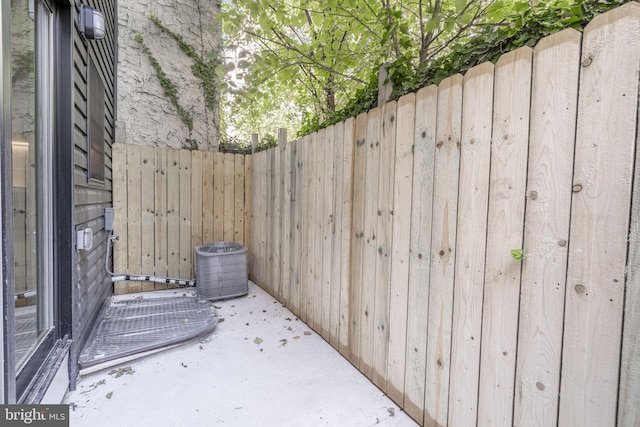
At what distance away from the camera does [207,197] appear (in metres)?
3.94

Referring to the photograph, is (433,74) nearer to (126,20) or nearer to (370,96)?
(370,96)

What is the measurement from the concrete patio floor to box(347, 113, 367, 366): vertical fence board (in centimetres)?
20

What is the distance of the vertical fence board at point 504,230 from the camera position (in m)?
1.14

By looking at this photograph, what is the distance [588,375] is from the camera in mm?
970

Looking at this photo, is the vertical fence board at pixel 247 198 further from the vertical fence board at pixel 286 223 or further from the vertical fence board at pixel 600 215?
the vertical fence board at pixel 600 215

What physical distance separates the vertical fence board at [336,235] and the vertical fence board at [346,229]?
3 centimetres

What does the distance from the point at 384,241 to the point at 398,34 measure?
1484 millimetres

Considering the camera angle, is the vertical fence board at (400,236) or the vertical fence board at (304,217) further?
the vertical fence board at (304,217)

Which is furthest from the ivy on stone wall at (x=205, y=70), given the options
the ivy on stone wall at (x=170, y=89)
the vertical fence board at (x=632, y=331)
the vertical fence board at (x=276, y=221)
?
the vertical fence board at (x=632, y=331)

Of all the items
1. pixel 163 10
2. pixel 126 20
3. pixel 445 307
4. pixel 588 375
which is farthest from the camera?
pixel 163 10

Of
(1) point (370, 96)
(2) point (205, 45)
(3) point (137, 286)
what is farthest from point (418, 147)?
(2) point (205, 45)

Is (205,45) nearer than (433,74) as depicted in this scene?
No

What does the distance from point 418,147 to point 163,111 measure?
14.5ft

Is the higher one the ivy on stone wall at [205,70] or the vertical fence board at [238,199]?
the ivy on stone wall at [205,70]
